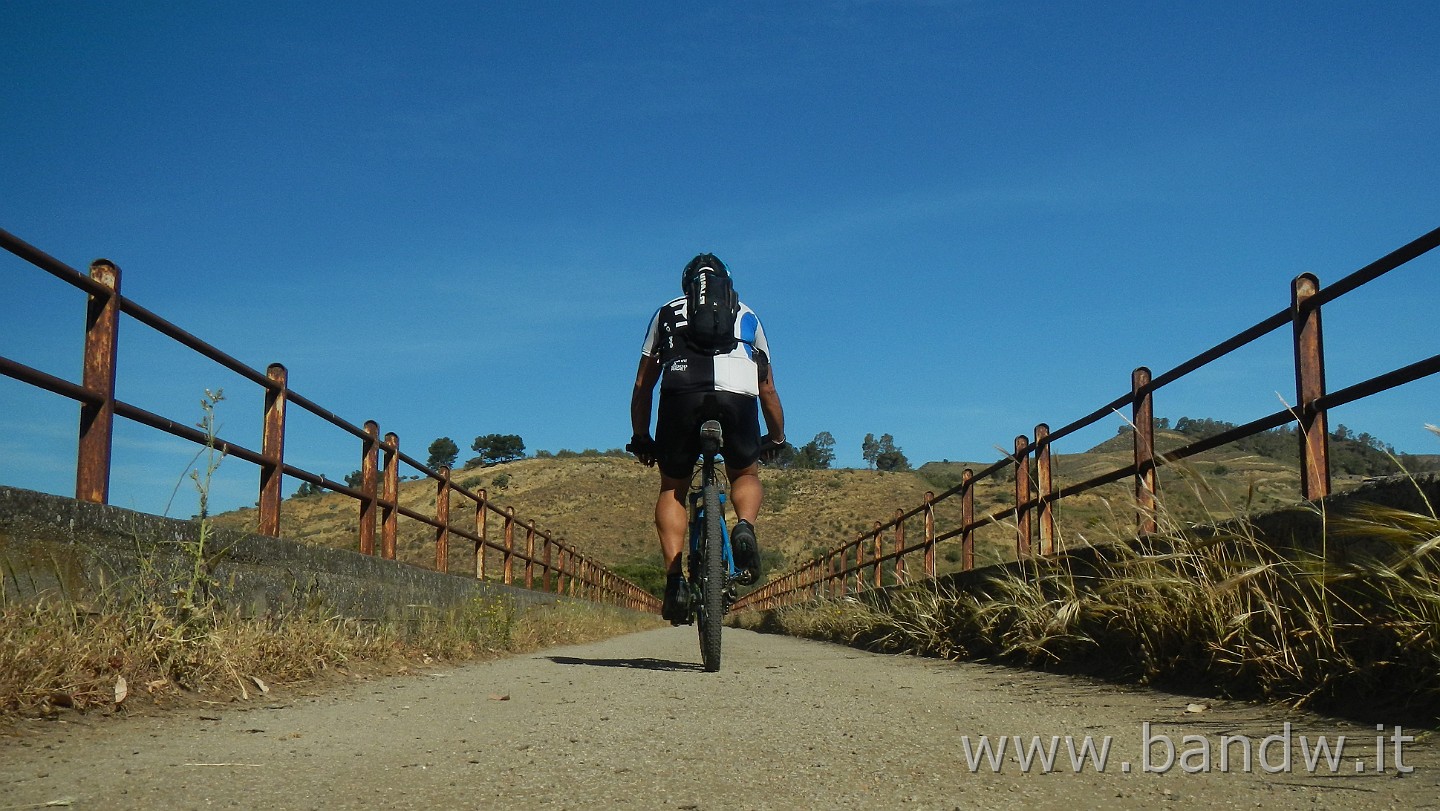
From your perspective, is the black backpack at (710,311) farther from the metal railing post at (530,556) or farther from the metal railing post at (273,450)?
the metal railing post at (530,556)

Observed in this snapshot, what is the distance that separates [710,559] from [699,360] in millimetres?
952

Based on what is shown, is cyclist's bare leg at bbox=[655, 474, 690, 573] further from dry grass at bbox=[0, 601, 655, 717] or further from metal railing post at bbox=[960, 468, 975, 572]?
metal railing post at bbox=[960, 468, 975, 572]

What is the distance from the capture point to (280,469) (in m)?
6.96

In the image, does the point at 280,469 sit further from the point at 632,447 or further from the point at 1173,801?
the point at 1173,801

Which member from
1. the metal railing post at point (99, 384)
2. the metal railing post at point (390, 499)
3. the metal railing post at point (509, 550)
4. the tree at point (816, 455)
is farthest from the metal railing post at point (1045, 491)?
the tree at point (816, 455)

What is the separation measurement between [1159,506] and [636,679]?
96.1 inches

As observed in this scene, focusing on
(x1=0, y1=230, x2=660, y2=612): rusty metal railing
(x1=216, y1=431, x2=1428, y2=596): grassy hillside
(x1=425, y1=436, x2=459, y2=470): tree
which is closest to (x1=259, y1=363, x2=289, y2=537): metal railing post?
(x1=0, y1=230, x2=660, y2=612): rusty metal railing

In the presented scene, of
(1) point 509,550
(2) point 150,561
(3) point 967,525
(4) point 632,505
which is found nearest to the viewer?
(2) point 150,561

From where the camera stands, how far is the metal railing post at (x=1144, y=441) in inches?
240

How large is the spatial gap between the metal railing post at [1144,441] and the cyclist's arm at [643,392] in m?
2.43

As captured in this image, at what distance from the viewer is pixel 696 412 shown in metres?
5.97

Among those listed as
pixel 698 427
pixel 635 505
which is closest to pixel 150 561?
pixel 698 427

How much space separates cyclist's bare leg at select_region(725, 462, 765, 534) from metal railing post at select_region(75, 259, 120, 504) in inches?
112

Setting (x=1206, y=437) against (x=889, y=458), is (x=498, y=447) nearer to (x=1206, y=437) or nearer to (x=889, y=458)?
→ (x=889, y=458)
